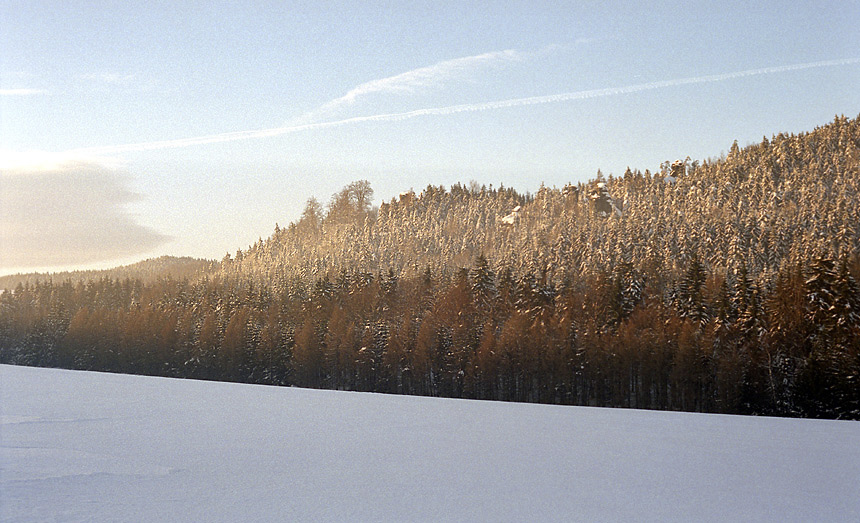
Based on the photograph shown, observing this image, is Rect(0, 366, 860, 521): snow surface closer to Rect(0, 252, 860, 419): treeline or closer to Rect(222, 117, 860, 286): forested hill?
Rect(0, 252, 860, 419): treeline

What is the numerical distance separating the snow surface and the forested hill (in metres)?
42.5

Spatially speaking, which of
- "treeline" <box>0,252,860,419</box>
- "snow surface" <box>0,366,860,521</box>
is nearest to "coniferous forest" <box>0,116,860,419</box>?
"treeline" <box>0,252,860,419</box>

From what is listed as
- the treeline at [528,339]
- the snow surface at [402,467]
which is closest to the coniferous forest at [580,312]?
the treeline at [528,339]

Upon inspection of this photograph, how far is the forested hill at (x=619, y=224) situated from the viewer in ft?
279

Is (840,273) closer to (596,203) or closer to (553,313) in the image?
(553,313)

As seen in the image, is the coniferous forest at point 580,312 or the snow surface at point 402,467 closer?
the snow surface at point 402,467

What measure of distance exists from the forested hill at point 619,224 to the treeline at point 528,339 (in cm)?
696

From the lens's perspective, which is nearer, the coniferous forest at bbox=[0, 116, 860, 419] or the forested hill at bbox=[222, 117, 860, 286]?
the coniferous forest at bbox=[0, 116, 860, 419]

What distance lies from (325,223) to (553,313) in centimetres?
11871

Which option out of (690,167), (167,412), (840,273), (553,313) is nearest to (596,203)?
(690,167)

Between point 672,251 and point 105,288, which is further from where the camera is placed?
point 105,288

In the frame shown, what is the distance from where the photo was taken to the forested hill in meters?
85.0

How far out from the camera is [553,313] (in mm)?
64875

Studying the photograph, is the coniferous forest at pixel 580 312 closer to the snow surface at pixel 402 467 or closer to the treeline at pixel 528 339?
the treeline at pixel 528 339
